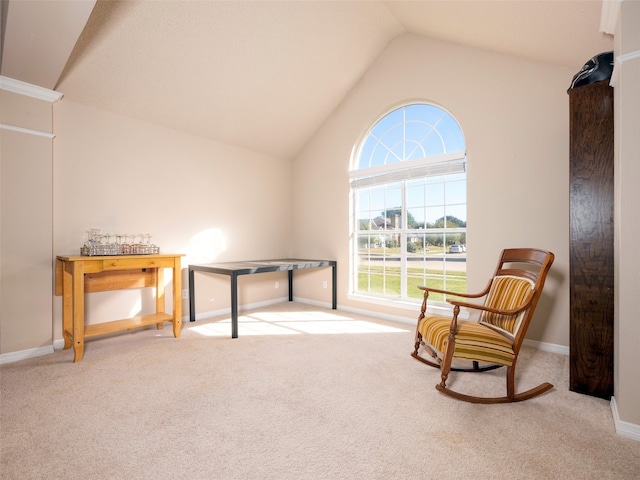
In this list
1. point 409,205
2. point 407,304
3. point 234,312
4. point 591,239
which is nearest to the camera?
point 591,239

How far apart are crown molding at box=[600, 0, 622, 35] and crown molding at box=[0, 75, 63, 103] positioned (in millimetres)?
4171

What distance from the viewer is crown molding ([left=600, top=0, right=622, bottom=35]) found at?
1.82 metres

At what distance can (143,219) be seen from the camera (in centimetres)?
349

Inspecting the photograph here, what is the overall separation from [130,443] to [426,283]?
316cm

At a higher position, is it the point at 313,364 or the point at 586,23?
the point at 586,23

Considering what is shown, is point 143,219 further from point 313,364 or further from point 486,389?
point 486,389

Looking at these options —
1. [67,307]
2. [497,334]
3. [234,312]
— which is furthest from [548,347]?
A: [67,307]

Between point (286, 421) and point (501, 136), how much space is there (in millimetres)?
3189

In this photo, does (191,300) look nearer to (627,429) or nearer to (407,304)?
(407,304)


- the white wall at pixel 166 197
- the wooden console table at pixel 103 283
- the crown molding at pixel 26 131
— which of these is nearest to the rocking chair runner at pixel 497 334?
the wooden console table at pixel 103 283

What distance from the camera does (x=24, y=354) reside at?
270 cm

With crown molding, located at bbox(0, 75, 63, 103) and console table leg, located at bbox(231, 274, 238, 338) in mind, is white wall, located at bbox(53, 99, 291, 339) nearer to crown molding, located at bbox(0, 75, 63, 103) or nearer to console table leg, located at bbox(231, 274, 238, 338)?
crown molding, located at bbox(0, 75, 63, 103)

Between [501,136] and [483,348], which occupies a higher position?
[501,136]

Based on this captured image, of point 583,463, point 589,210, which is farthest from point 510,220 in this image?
point 583,463
